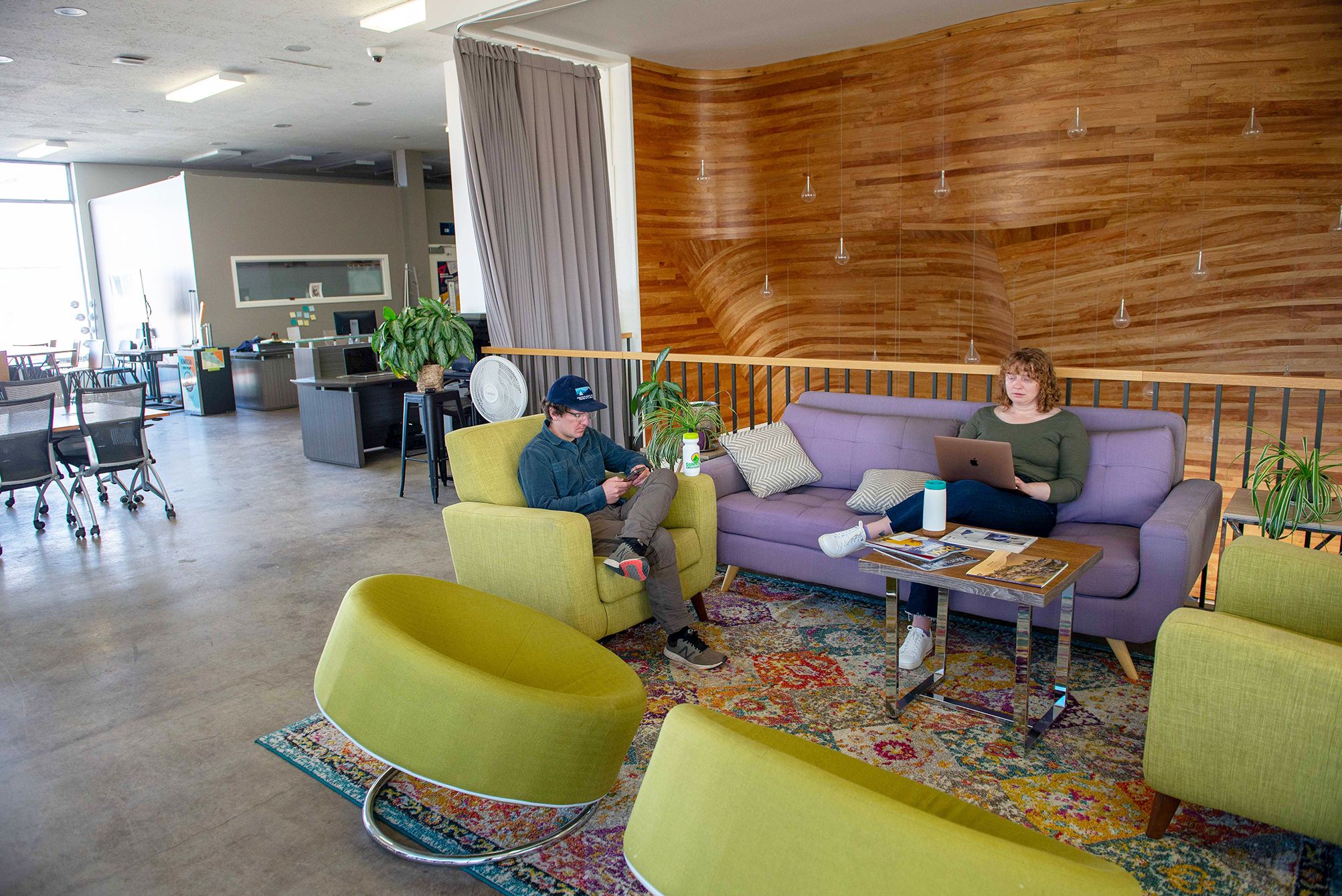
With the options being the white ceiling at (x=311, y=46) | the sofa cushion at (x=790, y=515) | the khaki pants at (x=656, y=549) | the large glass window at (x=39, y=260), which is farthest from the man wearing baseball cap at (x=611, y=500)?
the large glass window at (x=39, y=260)

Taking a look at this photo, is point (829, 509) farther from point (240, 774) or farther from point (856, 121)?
→ point (856, 121)

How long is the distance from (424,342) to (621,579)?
12.0 ft

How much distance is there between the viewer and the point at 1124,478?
373cm

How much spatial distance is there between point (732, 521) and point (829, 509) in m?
0.46

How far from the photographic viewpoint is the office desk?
305 inches

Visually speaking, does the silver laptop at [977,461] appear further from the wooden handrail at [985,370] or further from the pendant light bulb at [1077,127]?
the pendant light bulb at [1077,127]

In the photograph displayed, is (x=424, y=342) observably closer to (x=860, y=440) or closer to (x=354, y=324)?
(x=860, y=440)

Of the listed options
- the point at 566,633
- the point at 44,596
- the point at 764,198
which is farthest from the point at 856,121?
the point at 44,596

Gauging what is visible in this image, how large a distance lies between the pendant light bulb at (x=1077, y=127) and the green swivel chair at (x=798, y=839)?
5.77m

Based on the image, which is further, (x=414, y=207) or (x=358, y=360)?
(x=414, y=207)

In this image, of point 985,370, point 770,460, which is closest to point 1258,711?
point 770,460

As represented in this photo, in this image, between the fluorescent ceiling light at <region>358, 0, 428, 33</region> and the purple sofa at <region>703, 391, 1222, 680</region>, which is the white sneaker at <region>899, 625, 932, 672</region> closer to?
the purple sofa at <region>703, 391, 1222, 680</region>

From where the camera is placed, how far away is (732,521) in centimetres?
426

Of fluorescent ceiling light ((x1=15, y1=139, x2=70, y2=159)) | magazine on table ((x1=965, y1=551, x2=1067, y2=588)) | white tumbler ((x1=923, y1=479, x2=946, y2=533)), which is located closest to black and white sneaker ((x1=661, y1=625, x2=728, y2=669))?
white tumbler ((x1=923, y1=479, x2=946, y2=533))
